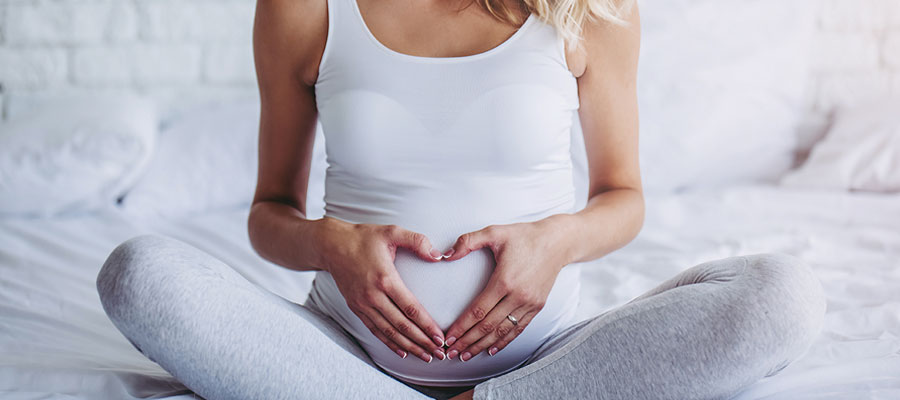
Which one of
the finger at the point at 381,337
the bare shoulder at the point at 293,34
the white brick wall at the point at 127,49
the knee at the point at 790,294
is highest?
the bare shoulder at the point at 293,34

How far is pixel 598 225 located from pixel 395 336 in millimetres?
280

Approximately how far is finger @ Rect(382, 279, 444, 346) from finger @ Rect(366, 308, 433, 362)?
0.05ft

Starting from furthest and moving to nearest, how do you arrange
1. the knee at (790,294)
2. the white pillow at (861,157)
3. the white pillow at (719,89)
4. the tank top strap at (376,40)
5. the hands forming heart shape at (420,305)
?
the white pillow at (719,89), the white pillow at (861,157), the tank top strap at (376,40), the hands forming heart shape at (420,305), the knee at (790,294)

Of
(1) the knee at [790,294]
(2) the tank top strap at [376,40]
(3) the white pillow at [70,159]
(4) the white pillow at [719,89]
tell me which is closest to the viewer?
(1) the knee at [790,294]

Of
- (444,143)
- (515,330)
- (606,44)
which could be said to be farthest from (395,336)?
(606,44)

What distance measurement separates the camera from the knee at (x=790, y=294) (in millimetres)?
669

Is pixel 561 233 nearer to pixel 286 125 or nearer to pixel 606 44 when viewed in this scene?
pixel 606 44

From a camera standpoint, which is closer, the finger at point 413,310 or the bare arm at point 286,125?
the finger at point 413,310

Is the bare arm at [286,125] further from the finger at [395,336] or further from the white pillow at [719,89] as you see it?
the white pillow at [719,89]

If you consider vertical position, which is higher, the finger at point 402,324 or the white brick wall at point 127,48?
the finger at point 402,324

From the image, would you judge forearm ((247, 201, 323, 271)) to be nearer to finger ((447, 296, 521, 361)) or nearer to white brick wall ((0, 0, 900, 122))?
finger ((447, 296, 521, 361))

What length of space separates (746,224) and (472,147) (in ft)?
3.26

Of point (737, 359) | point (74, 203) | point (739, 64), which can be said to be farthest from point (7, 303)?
point (739, 64)

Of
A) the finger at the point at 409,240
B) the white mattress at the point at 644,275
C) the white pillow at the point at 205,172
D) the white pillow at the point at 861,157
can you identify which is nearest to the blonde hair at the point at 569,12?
the finger at the point at 409,240
